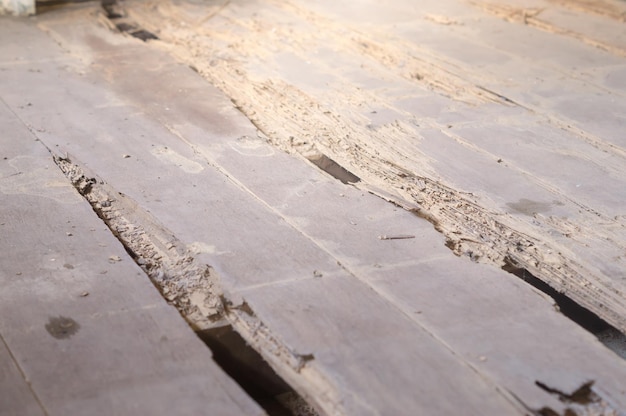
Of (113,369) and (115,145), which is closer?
(113,369)

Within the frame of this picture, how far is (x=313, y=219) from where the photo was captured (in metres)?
3.12

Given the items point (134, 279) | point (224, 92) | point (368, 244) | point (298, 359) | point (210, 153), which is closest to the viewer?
point (298, 359)

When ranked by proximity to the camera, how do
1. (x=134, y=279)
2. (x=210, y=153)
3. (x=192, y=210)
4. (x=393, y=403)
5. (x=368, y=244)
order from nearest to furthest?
1. (x=393, y=403)
2. (x=134, y=279)
3. (x=368, y=244)
4. (x=192, y=210)
5. (x=210, y=153)

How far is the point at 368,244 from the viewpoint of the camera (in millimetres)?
2943

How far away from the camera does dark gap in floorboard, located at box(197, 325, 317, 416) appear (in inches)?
89.5

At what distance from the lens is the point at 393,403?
2127 mm

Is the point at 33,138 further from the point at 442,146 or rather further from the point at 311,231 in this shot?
the point at 442,146

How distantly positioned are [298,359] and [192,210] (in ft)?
3.47

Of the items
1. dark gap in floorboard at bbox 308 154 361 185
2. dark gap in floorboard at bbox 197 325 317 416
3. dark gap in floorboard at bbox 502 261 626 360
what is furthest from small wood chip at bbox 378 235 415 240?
dark gap in floorboard at bbox 197 325 317 416

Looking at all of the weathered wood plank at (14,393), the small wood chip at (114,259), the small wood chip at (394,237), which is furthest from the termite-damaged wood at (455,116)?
the weathered wood plank at (14,393)

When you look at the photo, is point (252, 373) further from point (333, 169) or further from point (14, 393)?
point (333, 169)

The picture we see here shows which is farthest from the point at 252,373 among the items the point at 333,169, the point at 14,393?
the point at 333,169

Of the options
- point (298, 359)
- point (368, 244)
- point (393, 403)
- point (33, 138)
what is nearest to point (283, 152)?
point (368, 244)

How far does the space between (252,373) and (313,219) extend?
2.99ft
